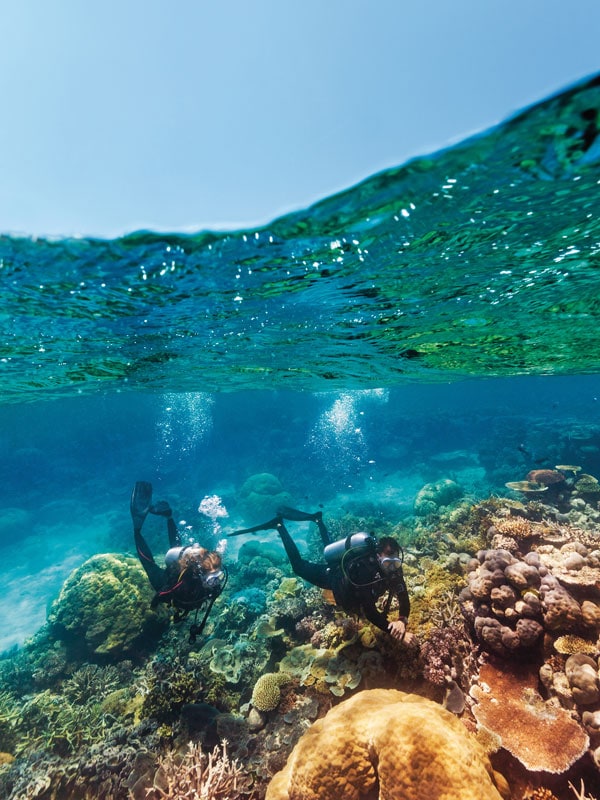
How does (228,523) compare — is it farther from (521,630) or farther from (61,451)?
(61,451)

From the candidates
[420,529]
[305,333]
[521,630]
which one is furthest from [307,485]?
[521,630]

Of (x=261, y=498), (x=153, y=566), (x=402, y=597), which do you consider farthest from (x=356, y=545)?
(x=261, y=498)

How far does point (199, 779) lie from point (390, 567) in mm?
4254

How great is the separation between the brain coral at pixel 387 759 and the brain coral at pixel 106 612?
7.58 meters

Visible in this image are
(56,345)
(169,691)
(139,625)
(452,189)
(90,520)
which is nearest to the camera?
(452,189)

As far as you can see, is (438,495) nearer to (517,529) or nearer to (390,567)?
(517,529)

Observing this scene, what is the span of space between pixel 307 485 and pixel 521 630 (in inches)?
1119

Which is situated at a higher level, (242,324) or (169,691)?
(242,324)

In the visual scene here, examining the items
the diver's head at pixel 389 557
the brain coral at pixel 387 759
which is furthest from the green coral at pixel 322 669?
the diver's head at pixel 389 557

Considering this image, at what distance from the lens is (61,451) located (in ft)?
180

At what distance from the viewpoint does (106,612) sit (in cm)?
1054

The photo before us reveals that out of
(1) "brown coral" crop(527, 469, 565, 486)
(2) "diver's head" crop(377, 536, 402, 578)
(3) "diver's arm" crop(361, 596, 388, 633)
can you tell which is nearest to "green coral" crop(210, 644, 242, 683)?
(3) "diver's arm" crop(361, 596, 388, 633)

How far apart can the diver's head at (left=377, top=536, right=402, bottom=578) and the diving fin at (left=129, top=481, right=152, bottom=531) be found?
331 inches

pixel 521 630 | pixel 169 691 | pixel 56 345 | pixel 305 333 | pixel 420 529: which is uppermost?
pixel 56 345
